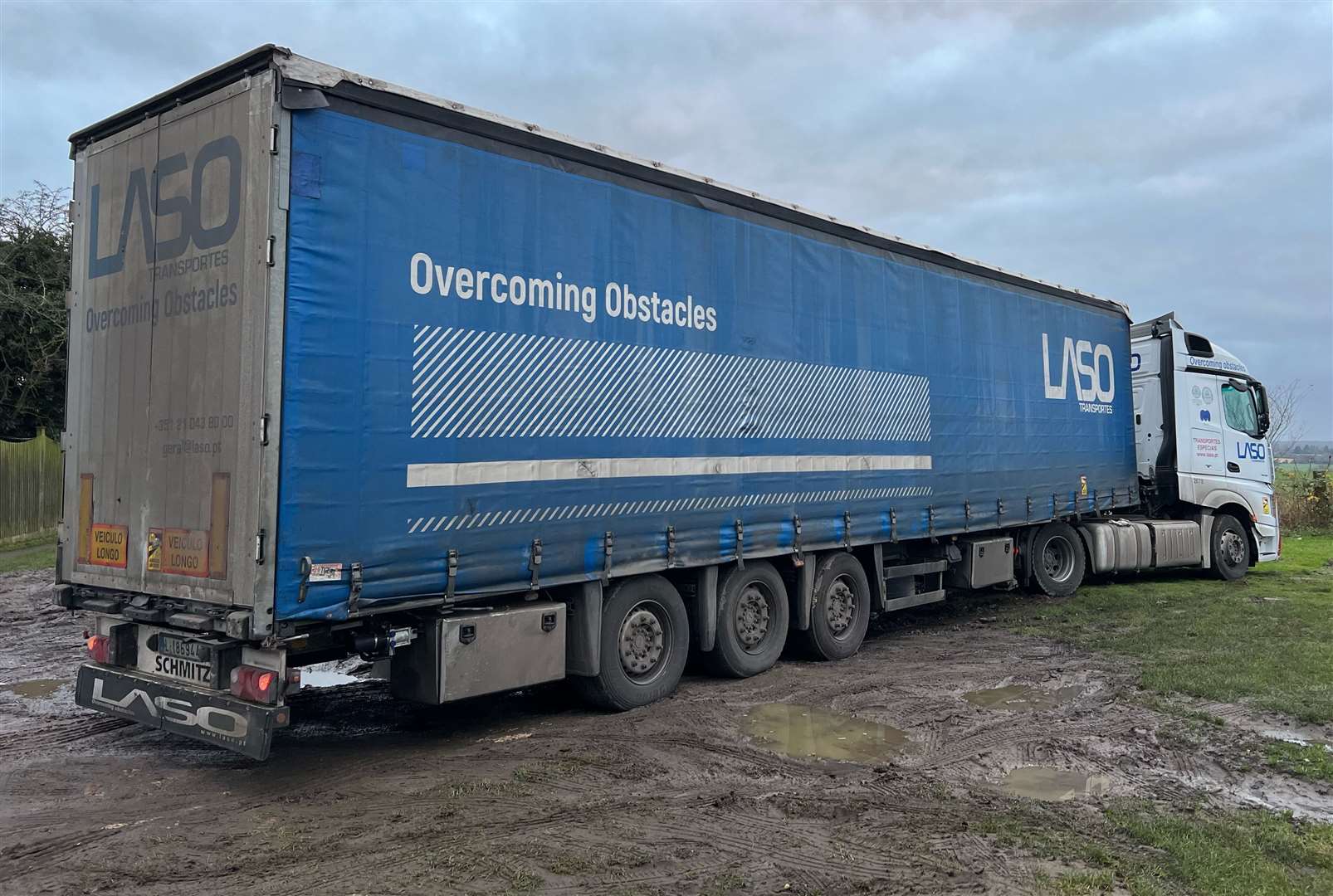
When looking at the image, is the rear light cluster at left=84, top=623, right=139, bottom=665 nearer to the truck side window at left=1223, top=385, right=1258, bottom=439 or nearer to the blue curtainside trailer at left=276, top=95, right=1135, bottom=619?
the blue curtainside trailer at left=276, top=95, right=1135, bottom=619

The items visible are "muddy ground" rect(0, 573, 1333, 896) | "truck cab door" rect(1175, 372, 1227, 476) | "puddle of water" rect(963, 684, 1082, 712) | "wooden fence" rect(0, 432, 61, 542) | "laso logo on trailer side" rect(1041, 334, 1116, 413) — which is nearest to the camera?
"muddy ground" rect(0, 573, 1333, 896)

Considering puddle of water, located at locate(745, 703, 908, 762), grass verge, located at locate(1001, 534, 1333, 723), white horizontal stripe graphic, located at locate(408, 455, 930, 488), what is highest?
white horizontal stripe graphic, located at locate(408, 455, 930, 488)

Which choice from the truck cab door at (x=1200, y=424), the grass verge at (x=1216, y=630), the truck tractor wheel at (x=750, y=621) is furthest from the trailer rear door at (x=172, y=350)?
the truck cab door at (x=1200, y=424)

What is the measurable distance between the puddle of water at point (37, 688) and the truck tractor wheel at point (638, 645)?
4497 millimetres

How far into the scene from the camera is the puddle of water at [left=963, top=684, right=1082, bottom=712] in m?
7.43

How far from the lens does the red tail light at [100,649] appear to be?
596 centimetres

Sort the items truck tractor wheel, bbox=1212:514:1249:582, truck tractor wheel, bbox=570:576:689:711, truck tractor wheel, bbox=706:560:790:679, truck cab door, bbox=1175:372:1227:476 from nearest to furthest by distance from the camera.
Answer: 1. truck tractor wheel, bbox=570:576:689:711
2. truck tractor wheel, bbox=706:560:790:679
3. truck cab door, bbox=1175:372:1227:476
4. truck tractor wheel, bbox=1212:514:1249:582

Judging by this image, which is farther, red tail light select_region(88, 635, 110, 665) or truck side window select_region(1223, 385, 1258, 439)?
truck side window select_region(1223, 385, 1258, 439)

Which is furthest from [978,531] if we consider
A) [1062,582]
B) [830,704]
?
[830,704]

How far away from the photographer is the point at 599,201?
22.6 feet

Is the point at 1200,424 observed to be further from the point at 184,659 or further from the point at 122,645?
the point at 122,645

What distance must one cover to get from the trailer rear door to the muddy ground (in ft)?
3.96

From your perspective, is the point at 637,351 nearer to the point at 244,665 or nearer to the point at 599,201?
the point at 599,201

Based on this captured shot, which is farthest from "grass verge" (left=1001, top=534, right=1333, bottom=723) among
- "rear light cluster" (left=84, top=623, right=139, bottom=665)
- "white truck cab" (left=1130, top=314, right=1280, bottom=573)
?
"rear light cluster" (left=84, top=623, right=139, bottom=665)
